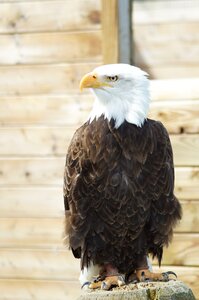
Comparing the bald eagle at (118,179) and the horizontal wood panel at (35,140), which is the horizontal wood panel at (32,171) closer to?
the horizontal wood panel at (35,140)

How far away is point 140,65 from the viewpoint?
5.19 metres

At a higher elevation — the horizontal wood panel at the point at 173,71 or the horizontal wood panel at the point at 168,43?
the horizontal wood panel at the point at 168,43

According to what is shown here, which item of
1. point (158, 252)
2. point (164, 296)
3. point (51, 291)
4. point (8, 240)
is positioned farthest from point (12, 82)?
point (164, 296)

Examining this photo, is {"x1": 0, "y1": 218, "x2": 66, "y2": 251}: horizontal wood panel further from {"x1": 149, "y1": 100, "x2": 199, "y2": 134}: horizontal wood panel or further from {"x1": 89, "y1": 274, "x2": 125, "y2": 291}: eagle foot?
{"x1": 89, "y1": 274, "x2": 125, "y2": 291}: eagle foot

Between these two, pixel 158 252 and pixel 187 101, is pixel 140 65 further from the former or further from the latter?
pixel 158 252

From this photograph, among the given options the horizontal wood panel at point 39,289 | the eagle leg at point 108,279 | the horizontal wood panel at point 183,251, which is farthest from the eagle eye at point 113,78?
the horizontal wood panel at point 39,289

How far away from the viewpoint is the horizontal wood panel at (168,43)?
526 centimetres

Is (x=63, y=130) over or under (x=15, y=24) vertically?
under

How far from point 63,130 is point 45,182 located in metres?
0.36

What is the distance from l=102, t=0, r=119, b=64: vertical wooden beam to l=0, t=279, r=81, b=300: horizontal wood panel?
1.46 meters

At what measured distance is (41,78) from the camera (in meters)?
5.16

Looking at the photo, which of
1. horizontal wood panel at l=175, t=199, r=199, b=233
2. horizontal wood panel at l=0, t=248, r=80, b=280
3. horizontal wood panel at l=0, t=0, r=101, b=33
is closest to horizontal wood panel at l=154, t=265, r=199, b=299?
horizontal wood panel at l=175, t=199, r=199, b=233

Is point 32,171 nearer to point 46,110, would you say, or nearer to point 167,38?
point 46,110

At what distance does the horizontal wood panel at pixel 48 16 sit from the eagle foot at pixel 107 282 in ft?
6.97
